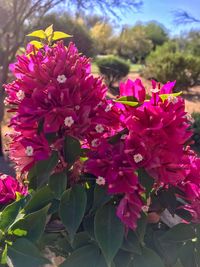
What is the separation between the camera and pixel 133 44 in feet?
127

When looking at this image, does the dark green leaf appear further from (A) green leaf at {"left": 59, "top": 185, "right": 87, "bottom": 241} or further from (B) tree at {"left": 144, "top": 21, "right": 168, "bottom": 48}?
(B) tree at {"left": 144, "top": 21, "right": 168, "bottom": 48}

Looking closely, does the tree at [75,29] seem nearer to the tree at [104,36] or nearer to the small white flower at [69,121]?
the tree at [104,36]

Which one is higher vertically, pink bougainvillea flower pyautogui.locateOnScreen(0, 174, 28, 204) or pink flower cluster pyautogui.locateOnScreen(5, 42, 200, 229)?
pink flower cluster pyautogui.locateOnScreen(5, 42, 200, 229)

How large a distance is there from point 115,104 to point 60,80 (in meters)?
0.16

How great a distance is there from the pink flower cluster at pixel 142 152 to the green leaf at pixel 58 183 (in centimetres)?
6

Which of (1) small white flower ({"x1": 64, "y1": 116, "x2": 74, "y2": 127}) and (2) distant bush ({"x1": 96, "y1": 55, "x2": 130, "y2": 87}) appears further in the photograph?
(2) distant bush ({"x1": 96, "y1": 55, "x2": 130, "y2": 87})

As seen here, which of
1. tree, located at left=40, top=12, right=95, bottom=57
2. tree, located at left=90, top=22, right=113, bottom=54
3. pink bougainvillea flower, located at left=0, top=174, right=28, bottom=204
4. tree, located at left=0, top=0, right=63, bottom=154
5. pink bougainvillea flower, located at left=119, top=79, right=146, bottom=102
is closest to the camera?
pink bougainvillea flower, located at left=119, top=79, right=146, bottom=102

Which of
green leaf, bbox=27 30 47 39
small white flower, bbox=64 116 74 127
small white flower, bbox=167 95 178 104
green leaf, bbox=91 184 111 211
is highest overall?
green leaf, bbox=27 30 47 39

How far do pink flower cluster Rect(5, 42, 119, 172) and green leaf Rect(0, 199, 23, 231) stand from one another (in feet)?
0.28

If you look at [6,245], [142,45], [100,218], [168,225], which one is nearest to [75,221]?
[100,218]

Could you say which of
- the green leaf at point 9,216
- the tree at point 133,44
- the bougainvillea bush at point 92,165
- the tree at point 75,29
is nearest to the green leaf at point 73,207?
the bougainvillea bush at point 92,165

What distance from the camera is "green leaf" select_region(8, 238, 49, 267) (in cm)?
86

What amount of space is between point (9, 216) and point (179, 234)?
1.30ft

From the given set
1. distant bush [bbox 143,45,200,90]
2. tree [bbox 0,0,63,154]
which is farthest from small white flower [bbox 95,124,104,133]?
distant bush [bbox 143,45,200,90]
